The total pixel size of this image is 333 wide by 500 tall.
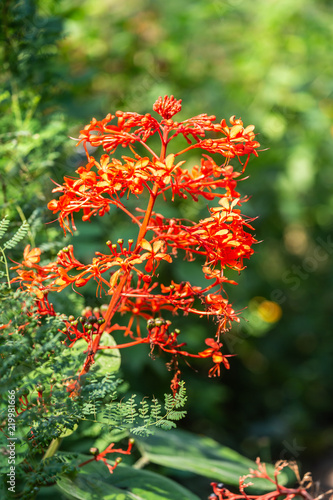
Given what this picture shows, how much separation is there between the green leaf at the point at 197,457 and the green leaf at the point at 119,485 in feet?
0.62

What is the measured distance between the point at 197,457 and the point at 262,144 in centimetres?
193

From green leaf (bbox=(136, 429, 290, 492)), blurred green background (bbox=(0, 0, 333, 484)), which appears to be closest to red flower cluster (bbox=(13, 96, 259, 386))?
green leaf (bbox=(136, 429, 290, 492))

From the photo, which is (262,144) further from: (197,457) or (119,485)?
(119,485)

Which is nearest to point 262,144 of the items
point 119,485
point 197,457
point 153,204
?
point 197,457

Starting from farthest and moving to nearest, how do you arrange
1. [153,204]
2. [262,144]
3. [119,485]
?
[262,144] → [119,485] → [153,204]

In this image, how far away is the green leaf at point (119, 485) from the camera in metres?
1.04

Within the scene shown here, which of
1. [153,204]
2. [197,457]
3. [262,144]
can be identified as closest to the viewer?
[153,204]

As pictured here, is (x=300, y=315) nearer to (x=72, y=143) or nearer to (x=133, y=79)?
(x=133, y=79)

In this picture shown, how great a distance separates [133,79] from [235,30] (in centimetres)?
93

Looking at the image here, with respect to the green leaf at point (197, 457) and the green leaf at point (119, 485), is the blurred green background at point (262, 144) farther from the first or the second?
the green leaf at point (119, 485)

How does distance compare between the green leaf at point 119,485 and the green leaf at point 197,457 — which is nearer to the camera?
the green leaf at point 119,485

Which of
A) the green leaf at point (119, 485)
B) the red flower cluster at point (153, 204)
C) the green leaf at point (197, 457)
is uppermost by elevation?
the red flower cluster at point (153, 204)

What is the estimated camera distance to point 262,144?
9.50 feet

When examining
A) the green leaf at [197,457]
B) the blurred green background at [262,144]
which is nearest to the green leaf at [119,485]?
the green leaf at [197,457]
